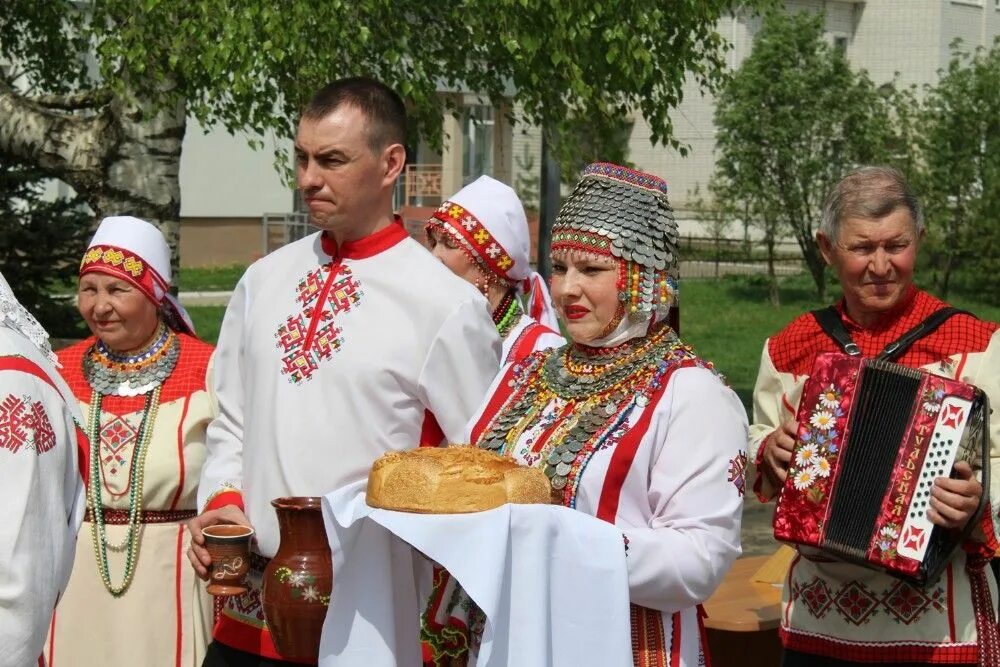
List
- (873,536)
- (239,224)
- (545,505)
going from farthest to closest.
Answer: (239,224) → (873,536) → (545,505)

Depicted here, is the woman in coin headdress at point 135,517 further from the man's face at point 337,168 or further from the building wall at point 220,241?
the building wall at point 220,241

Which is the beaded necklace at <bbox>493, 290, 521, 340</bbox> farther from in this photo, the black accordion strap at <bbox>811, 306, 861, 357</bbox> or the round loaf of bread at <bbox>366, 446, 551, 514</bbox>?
the round loaf of bread at <bbox>366, 446, 551, 514</bbox>

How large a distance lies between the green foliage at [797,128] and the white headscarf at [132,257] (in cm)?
2128

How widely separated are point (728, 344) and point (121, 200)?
484 inches

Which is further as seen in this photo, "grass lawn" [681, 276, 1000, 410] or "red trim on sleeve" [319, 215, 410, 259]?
"grass lawn" [681, 276, 1000, 410]

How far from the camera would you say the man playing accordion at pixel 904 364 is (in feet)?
13.1

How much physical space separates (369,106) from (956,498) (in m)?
1.73

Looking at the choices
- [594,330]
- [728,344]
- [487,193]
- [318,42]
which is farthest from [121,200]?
[728,344]

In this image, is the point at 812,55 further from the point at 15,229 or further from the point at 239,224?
the point at 15,229

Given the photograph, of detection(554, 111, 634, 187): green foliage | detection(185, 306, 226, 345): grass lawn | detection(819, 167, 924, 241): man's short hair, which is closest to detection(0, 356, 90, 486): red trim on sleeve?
detection(819, 167, 924, 241): man's short hair

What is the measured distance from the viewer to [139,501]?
4977 millimetres

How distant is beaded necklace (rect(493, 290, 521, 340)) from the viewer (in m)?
5.50

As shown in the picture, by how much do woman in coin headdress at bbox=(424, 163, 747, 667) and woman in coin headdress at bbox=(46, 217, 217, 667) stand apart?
5.25 feet

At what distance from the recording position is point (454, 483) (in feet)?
10.3
